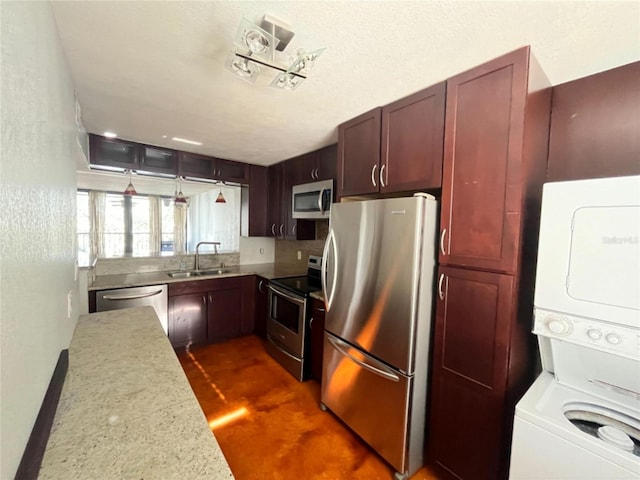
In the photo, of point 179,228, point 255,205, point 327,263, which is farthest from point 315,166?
point 179,228

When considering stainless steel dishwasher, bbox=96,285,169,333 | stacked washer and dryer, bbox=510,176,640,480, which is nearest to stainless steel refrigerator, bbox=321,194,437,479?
stacked washer and dryer, bbox=510,176,640,480

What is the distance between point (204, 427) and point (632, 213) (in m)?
1.58

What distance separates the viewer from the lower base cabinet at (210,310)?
9.69 ft

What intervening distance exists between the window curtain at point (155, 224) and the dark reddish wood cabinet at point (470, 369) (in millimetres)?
3259

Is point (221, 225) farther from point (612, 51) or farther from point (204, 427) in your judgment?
point (612, 51)

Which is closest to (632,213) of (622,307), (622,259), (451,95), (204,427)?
(622,259)

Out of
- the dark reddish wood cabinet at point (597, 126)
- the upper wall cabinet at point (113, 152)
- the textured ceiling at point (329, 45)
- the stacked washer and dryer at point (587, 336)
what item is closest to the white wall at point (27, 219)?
the textured ceiling at point (329, 45)

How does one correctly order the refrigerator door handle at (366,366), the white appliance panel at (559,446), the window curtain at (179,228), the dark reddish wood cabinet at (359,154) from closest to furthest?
the white appliance panel at (559,446) < the refrigerator door handle at (366,366) < the dark reddish wood cabinet at (359,154) < the window curtain at (179,228)

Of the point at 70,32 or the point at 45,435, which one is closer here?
the point at 45,435

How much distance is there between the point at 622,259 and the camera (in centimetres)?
97

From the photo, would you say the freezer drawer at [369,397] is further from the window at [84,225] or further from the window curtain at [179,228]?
the window at [84,225]

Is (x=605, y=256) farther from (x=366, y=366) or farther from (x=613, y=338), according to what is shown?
(x=366, y=366)

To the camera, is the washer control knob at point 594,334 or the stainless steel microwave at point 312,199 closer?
the washer control knob at point 594,334

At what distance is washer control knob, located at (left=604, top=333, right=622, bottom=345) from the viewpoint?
976 mm
